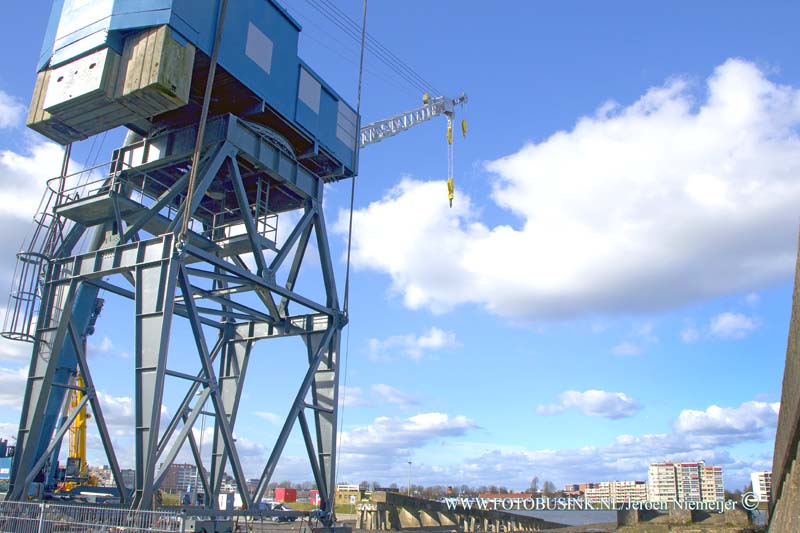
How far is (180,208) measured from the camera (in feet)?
63.3

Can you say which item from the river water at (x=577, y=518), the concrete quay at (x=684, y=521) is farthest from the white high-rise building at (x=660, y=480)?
the concrete quay at (x=684, y=521)

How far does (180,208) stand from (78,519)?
8.84 metres

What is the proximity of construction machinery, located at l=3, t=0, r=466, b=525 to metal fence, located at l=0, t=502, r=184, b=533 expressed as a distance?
1320 millimetres

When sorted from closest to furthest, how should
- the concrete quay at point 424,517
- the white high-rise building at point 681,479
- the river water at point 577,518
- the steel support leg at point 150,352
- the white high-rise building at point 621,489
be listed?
1. the steel support leg at point 150,352
2. the concrete quay at point 424,517
3. the river water at point 577,518
4. the white high-rise building at point 681,479
5. the white high-rise building at point 621,489

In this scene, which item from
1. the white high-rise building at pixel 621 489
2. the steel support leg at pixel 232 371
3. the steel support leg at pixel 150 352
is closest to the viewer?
the steel support leg at pixel 150 352

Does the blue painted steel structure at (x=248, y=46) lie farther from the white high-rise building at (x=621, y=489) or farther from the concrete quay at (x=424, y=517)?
the white high-rise building at (x=621, y=489)

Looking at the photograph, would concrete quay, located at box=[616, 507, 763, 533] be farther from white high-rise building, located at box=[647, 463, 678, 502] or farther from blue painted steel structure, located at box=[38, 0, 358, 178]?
white high-rise building, located at box=[647, 463, 678, 502]

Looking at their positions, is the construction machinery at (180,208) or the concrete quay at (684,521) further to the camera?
the concrete quay at (684,521)

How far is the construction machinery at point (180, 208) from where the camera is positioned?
1778 centimetres

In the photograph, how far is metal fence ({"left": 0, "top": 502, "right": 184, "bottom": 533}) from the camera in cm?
1347

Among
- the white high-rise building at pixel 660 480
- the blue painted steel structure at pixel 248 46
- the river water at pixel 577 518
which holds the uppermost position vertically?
the blue painted steel structure at pixel 248 46

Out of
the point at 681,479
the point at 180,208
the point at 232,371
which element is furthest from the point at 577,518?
the point at 180,208

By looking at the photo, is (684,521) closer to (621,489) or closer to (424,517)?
(424,517)

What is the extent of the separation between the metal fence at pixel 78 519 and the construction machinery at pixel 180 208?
1.32 meters
